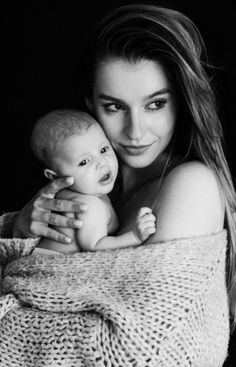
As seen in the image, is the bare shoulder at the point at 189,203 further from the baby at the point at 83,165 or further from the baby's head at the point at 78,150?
the baby's head at the point at 78,150

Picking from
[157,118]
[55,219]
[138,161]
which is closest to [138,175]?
[138,161]

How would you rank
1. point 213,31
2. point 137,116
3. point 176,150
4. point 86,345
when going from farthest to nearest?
point 213,31 → point 176,150 → point 137,116 → point 86,345

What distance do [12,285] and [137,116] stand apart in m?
0.54

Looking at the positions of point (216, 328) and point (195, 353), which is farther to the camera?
point (216, 328)

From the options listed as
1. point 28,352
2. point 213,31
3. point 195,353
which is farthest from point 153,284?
point 213,31

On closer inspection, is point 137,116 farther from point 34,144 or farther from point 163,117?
point 34,144

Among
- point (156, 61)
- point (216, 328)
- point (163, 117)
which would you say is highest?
point (156, 61)

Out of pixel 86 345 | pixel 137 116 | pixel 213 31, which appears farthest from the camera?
pixel 213 31

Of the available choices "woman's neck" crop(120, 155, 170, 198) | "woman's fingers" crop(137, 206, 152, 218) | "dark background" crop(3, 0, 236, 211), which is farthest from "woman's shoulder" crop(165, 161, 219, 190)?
"dark background" crop(3, 0, 236, 211)

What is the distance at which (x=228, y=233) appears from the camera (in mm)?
2139

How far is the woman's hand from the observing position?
1851 millimetres

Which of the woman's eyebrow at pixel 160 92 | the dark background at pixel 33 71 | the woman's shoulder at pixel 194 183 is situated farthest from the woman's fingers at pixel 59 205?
the dark background at pixel 33 71

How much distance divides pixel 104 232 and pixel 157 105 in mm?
378

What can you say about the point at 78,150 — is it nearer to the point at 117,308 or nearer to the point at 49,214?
the point at 49,214
